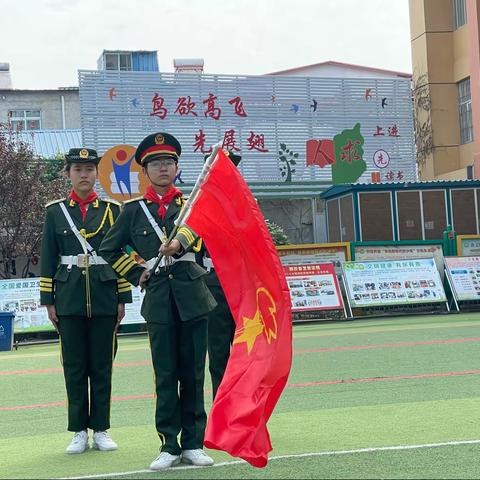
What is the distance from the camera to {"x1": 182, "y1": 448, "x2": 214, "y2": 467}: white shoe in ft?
19.8

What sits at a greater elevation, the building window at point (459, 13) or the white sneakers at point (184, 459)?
the building window at point (459, 13)

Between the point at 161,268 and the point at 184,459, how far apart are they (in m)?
1.18

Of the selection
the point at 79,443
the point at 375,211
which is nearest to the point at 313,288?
the point at 375,211

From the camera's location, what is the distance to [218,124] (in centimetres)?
3038

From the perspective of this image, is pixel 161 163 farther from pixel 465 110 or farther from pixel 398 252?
pixel 465 110

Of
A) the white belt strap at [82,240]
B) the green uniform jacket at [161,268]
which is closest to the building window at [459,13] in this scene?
the white belt strap at [82,240]

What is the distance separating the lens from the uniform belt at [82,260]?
6.90 metres

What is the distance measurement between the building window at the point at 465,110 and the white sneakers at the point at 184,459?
28.8 metres

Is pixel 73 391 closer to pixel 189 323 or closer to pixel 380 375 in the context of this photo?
pixel 189 323

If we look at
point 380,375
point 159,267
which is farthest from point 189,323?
point 380,375

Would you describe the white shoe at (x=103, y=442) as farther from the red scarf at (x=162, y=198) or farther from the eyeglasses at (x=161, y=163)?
the eyeglasses at (x=161, y=163)

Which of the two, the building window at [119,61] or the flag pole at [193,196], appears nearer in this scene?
the flag pole at [193,196]

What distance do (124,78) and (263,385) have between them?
24502mm

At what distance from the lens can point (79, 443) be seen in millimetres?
6789
